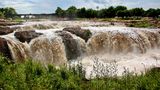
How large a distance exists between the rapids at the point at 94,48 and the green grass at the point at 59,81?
28.1ft

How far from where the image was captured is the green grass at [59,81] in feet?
30.9

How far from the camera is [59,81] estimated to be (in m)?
10.7

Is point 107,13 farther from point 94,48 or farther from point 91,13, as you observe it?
point 94,48

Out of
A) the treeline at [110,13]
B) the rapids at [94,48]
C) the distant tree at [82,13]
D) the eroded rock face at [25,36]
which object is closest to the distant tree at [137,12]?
the treeline at [110,13]

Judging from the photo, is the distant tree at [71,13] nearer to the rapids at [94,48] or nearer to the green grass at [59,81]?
the rapids at [94,48]

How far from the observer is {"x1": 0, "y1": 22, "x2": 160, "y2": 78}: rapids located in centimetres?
2247

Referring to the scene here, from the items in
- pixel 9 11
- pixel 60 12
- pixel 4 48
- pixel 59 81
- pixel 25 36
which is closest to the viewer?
pixel 59 81

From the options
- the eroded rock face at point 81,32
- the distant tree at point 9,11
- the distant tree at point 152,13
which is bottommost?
the distant tree at point 152,13

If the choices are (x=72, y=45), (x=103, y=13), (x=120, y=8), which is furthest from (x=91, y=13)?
(x=72, y=45)

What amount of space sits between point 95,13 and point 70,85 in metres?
80.2

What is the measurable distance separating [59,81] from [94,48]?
16884 mm

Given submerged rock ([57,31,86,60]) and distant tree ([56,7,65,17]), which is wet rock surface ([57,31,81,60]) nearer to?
submerged rock ([57,31,86,60])

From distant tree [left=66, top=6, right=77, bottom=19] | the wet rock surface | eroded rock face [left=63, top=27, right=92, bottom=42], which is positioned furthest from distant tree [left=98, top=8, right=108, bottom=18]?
the wet rock surface

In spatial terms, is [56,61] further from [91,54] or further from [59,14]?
[59,14]
